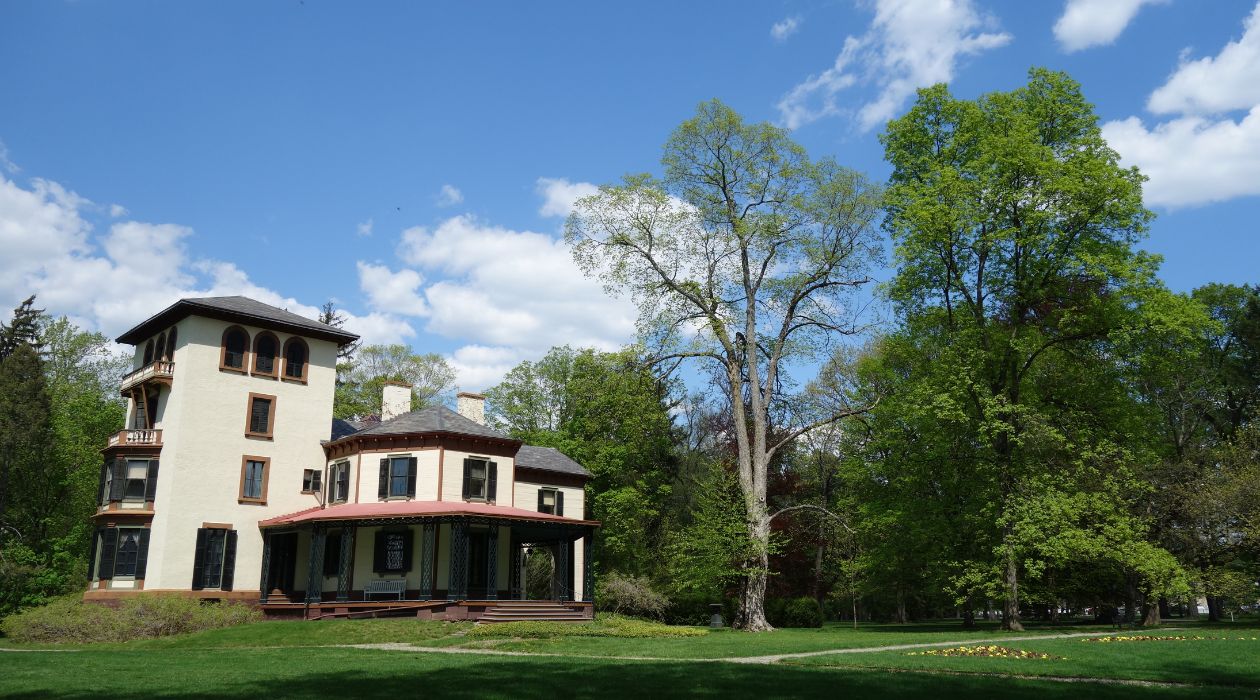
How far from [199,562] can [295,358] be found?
29.6 ft

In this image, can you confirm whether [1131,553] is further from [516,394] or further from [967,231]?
[516,394]

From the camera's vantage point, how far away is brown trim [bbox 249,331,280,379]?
36.8m

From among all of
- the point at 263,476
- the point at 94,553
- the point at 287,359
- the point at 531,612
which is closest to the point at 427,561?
the point at 531,612

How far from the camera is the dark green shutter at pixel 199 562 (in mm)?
34062

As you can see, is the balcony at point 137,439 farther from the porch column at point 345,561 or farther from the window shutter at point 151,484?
the porch column at point 345,561

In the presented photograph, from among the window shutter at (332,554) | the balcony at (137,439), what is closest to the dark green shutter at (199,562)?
the balcony at (137,439)

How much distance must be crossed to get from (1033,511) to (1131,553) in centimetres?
298

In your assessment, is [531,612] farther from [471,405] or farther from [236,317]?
[236,317]

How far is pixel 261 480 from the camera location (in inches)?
1435

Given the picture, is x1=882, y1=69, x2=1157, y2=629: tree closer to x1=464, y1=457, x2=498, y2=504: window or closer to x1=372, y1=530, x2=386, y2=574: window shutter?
x1=464, y1=457, x2=498, y2=504: window

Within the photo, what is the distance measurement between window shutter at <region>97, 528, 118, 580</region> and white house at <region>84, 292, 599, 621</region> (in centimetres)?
5

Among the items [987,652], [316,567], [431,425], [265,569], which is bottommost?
[987,652]

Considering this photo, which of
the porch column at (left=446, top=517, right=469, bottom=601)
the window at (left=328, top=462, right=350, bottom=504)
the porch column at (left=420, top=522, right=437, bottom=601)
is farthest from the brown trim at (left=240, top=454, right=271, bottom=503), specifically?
the porch column at (left=446, top=517, right=469, bottom=601)

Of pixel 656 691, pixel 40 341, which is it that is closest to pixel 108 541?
pixel 40 341
